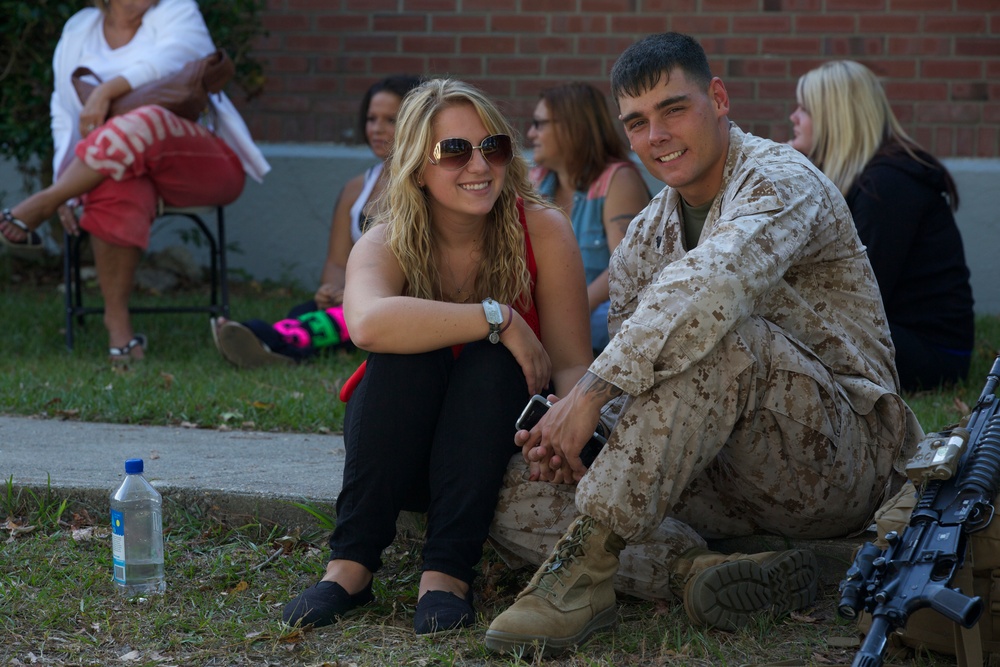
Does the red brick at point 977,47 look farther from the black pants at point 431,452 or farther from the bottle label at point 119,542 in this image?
the bottle label at point 119,542

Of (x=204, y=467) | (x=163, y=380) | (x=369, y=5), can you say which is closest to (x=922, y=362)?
(x=204, y=467)

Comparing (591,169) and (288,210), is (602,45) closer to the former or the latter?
(591,169)

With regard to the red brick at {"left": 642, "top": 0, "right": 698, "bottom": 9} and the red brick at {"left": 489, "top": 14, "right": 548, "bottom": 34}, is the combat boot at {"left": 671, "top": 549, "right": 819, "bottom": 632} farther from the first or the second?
the red brick at {"left": 489, "top": 14, "right": 548, "bottom": 34}

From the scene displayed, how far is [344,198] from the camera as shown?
6219 millimetres

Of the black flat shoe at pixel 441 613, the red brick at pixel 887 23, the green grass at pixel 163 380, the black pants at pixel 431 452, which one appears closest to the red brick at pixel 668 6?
the red brick at pixel 887 23

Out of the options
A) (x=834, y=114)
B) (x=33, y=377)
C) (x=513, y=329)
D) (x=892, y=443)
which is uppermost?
(x=834, y=114)

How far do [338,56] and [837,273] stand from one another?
535 centimetres

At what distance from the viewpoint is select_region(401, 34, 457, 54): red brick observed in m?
7.54

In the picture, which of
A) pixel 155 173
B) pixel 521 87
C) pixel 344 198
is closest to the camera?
pixel 155 173

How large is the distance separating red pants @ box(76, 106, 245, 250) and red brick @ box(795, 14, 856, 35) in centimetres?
351

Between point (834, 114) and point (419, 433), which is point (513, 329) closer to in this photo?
point (419, 433)

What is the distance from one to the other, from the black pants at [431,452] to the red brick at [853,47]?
4.88 m

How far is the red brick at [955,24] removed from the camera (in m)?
6.92

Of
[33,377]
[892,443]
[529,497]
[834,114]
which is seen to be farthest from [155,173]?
[892,443]
